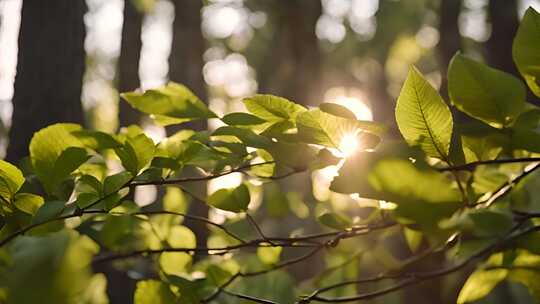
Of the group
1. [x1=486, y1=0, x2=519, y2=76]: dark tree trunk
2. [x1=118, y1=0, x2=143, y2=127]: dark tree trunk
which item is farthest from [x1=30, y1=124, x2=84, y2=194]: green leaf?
[x1=486, y1=0, x2=519, y2=76]: dark tree trunk

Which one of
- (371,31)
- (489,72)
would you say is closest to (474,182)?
(489,72)

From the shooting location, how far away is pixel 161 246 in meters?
0.84

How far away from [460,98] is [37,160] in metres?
0.40

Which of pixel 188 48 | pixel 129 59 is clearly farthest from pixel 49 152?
pixel 188 48

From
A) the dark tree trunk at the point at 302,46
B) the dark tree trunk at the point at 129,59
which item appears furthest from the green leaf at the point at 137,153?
the dark tree trunk at the point at 302,46

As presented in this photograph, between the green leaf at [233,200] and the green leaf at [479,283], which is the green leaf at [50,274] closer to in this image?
the green leaf at [233,200]

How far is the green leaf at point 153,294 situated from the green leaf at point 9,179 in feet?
0.51

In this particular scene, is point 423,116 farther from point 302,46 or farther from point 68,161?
point 302,46

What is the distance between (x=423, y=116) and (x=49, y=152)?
35 cm

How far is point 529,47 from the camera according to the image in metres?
0.50

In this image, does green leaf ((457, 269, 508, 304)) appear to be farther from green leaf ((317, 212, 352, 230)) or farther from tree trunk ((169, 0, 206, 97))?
tree trunk ((169, 0, 206, 97))

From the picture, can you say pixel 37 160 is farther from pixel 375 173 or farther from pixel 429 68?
pixel 429 68

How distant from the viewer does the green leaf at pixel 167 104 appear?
621 mm

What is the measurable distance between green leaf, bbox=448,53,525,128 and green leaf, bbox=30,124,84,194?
35 centimetres
